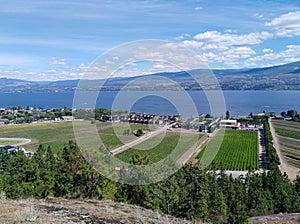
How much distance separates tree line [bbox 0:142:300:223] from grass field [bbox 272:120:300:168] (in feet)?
59.4

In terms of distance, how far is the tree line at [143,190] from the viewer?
11000 mm

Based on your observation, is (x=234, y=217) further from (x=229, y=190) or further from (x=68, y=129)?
(x=68, y=129)

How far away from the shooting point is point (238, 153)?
121 feet

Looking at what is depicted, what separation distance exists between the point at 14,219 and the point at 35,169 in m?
10.8

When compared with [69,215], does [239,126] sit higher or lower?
lower

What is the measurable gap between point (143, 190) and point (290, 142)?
126 feet

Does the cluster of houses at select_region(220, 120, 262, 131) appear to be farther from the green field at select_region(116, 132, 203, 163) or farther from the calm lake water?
the green field at select_region(116, 132, 203, 163)

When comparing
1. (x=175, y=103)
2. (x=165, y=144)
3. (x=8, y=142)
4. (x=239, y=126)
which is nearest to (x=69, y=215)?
(x=175, y=103)

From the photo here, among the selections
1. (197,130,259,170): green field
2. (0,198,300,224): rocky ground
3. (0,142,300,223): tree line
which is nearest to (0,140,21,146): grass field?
(197,130,259,170): green field

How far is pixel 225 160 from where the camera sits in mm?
32875

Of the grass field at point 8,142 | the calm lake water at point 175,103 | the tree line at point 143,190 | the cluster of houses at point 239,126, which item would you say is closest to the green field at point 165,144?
the tree line at point 143,190

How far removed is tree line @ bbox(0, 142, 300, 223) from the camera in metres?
11.0

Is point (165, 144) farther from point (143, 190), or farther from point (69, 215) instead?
point (69, 215)

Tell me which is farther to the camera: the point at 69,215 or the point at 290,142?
the point at 290,142
